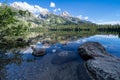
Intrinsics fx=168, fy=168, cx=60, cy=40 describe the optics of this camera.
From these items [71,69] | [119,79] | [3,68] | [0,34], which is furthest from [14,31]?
[119,79]

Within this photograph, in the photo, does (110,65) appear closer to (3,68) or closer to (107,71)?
(107,71)

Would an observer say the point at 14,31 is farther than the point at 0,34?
Yes

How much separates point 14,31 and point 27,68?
1147 inches

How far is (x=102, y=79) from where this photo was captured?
45.0 ft

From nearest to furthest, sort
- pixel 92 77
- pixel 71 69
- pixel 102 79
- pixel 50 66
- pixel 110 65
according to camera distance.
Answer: pixel 102 79 → pixel 92 77 → pixel 110 65 → pixel 71 69 → pixel 50 66

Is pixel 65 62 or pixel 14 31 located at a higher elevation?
pixel 14 31

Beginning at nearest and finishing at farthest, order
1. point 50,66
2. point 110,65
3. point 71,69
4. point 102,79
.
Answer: point 102,79 → point 110,65 → point 71,69 → point 50,66

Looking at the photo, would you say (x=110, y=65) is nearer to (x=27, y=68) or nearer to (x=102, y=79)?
(x=102, y=79)

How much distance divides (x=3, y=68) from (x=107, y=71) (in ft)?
38.3

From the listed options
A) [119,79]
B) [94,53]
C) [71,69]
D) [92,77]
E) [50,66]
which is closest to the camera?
[119,79]

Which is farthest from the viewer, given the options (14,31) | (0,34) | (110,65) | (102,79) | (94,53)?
(14,31)

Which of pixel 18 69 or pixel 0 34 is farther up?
pixel 0 34

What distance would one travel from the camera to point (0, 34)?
41500 millimetres

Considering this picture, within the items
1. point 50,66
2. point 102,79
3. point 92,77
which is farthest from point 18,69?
point 102,79
